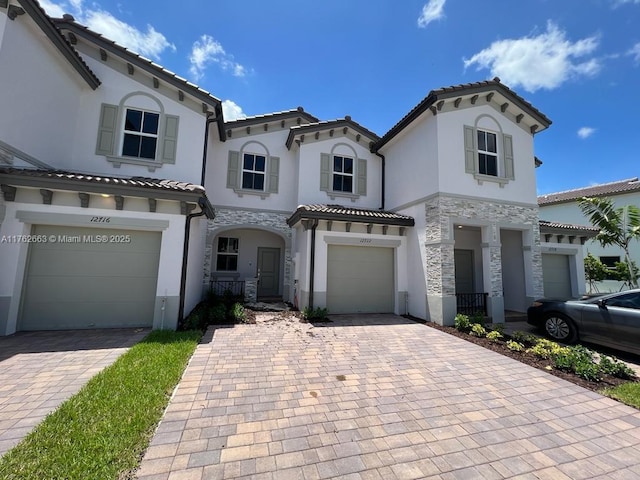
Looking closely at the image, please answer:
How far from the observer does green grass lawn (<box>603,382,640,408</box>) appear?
4129 mm

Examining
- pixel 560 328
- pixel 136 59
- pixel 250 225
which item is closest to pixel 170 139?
pixel 136 59

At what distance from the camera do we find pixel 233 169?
39.6 ft

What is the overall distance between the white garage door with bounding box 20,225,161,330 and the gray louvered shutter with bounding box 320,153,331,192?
278 inches

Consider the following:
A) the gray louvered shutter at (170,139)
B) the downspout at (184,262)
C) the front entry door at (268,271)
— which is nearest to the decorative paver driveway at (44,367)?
the downspout at (184,262)

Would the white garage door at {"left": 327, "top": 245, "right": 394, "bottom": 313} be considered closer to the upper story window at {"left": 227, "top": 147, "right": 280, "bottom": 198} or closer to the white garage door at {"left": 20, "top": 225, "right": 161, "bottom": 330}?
the upper story window at {"left": 227, "top": 147, "right": 280, "bottom": 198}

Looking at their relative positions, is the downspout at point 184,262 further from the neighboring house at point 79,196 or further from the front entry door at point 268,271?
the front entry door at point 268,271

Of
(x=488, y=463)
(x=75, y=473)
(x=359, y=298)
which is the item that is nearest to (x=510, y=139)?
(x=359, y=298)

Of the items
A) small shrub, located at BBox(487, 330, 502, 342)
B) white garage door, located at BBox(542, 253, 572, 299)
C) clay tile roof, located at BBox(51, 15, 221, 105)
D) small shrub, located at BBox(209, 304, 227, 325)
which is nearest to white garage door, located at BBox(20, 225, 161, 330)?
small shrub, located at BBox(209, 304, 227, 325)

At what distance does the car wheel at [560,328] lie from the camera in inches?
276

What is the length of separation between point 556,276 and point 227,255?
14420 mm

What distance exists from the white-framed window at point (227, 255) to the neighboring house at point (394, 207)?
0.07 metres

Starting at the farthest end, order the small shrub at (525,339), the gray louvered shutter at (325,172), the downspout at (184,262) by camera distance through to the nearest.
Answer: the gray louvered shutter at (325,172)
the downspout at (184,262)
the small shrub at (525,339)

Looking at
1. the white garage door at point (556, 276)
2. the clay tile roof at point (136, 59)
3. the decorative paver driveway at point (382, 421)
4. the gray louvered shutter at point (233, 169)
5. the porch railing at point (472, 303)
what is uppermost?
the clay tile roof at point (136, 59)

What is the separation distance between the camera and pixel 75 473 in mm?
2432
